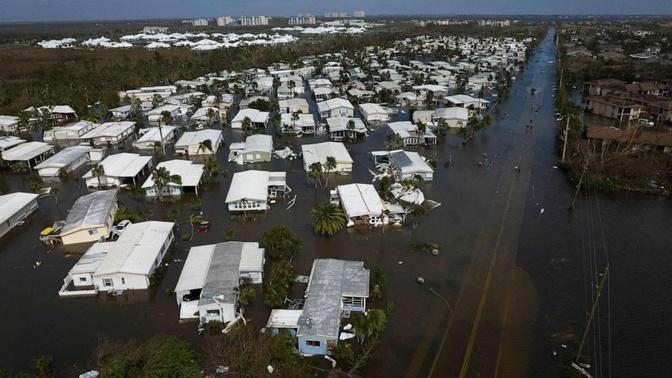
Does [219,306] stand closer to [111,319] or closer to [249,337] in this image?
[249,337]

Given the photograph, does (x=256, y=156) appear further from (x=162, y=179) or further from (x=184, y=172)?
(x=162, y=179)

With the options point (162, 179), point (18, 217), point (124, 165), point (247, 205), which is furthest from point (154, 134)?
point (247, 205)

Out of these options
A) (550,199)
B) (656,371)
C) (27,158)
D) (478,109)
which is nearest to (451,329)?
(656,371)

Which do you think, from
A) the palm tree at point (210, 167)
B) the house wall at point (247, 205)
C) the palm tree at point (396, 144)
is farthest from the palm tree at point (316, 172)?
the palm tree at point (396, 144)

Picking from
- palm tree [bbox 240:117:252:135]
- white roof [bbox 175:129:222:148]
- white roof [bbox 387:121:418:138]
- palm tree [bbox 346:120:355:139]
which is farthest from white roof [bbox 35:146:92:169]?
white roof [bbox 387:121:418:138]

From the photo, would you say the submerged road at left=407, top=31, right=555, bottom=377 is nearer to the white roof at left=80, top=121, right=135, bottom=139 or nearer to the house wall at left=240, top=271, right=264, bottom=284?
the house wall at left=240, top=271, right=264, bottom=284
